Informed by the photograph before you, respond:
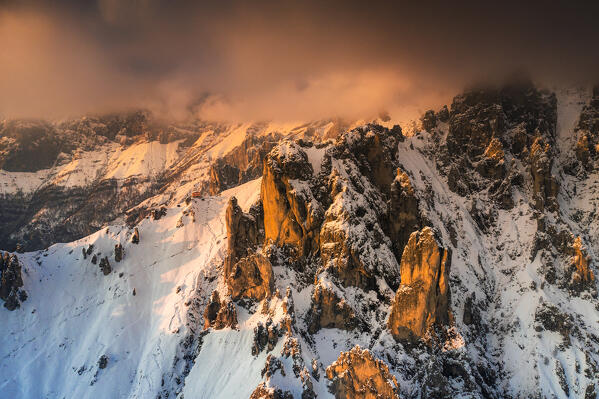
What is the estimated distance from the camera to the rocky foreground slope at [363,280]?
10950 cm

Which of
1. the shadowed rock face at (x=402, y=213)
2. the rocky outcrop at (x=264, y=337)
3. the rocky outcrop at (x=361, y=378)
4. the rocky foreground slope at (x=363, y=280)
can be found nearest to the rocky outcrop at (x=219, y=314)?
the rocky foreground slope at (x=363, y=280)

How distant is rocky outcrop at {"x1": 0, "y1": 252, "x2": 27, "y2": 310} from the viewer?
16888 cm

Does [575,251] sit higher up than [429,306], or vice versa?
[575,251]

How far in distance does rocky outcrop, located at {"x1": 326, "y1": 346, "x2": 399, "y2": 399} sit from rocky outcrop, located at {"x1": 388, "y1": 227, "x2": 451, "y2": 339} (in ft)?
44.6

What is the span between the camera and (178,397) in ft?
419

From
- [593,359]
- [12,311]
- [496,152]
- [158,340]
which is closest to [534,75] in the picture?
[496,152]

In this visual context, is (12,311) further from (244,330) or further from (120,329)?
(244,330)

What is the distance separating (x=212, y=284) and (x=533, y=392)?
9894 centimetres

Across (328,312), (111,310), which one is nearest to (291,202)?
(328,312)

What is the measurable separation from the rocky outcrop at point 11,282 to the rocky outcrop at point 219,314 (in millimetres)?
78976

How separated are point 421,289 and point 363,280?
17.2 meters

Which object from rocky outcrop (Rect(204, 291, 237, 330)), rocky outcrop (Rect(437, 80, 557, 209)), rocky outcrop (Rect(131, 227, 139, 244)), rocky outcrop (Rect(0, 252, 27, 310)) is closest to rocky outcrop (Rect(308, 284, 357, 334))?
rocky outcrop (Rect(204, 291, 237, 330))

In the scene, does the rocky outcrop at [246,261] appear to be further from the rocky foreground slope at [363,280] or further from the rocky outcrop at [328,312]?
the rocky outcrop at [328,312]

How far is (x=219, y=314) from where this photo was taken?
136 metres
